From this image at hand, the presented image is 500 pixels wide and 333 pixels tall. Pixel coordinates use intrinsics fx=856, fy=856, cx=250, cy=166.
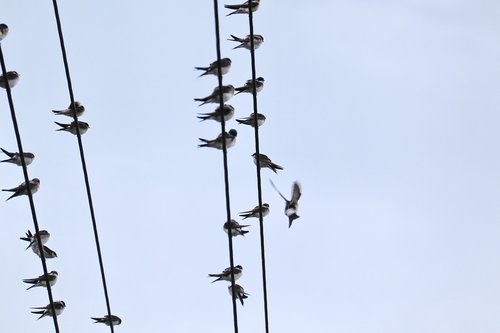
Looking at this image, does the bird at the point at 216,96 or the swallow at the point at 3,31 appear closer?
the bird at the point at 216,96

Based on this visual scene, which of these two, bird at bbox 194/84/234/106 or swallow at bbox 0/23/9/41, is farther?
swallow at bbox 0/23/9/41

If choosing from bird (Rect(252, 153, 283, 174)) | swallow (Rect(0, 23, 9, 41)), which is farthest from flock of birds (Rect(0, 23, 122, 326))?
bird (Rect(252, 153, 283, 174))

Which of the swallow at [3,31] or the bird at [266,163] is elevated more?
the swallow at [3,31]

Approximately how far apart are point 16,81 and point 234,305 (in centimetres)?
418

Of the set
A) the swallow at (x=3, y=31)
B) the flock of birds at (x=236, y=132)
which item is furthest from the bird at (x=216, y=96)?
the swallow at (x=3, y=31)

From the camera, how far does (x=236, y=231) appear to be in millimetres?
11305

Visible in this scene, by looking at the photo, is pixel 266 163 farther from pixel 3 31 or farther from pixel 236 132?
pixel 3 31

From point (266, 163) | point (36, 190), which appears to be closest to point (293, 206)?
point (266, 163)

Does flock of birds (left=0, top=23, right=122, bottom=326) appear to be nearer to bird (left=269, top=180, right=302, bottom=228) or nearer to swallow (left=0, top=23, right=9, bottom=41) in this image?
swallow (left=0, top=23, right=9, bottom=41)

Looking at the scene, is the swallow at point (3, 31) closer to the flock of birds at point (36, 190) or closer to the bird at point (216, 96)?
the flock of birds at point (36, 190)

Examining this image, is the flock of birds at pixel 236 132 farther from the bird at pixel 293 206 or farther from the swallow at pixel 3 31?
the swallow at pixel 3 31

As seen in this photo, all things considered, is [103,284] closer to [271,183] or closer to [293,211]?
[271,183]

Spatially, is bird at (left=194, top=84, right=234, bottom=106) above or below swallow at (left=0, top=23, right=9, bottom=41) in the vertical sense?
below

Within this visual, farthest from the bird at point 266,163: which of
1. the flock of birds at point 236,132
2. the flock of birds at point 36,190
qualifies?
the flock of birds at point 36,190
